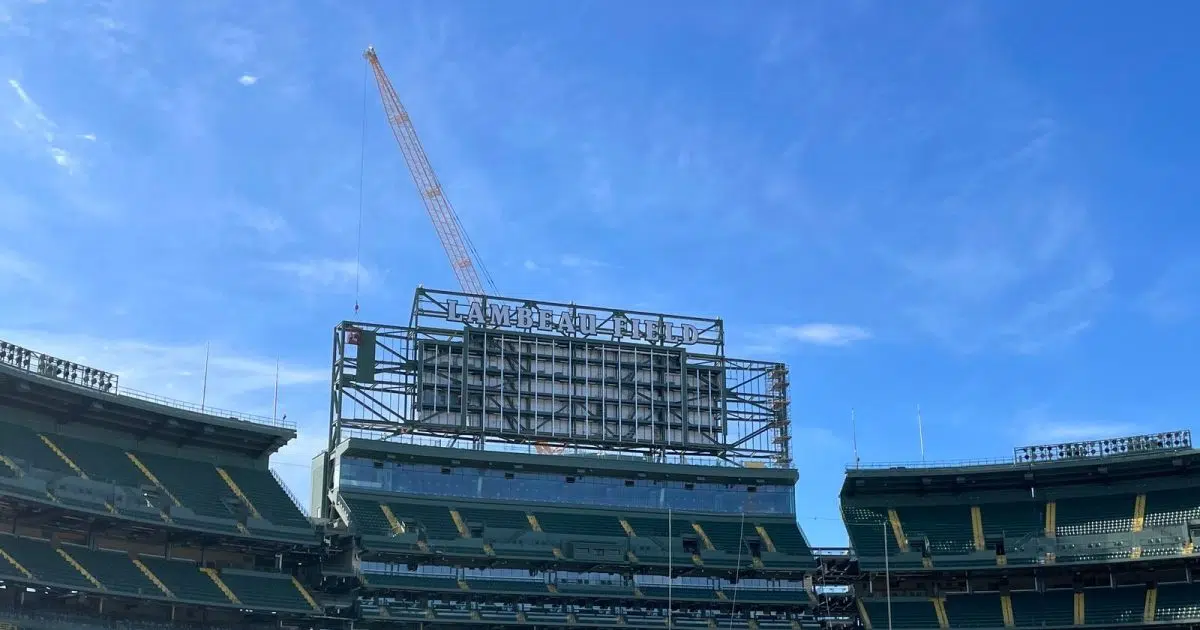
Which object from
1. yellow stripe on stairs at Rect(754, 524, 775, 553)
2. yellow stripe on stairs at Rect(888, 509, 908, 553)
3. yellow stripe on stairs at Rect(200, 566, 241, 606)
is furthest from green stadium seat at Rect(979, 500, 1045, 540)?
yellow stripe on stairs at Rect(200, 566, 241, 606)

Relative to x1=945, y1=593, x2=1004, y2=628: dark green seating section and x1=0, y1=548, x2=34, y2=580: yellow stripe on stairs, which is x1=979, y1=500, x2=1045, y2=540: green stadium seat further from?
x1=0, y1=548, x2=34, y2=580: yellow stripe on stairs

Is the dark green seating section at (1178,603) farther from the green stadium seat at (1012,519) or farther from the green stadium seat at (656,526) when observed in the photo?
the green stadium seat at (656,526)

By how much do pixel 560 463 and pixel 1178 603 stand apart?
4740 cm

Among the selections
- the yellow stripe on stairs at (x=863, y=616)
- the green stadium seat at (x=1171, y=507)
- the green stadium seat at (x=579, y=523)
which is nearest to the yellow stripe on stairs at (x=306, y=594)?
the green stadium seat at (x=579, y=523)

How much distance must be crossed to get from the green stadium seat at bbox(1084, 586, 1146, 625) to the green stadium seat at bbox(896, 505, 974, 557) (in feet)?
31.1

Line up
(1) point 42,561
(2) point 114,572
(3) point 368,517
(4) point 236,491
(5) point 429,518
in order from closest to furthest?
(1) point 42,561, (2) point 114,572, (4) point 236,491, (3) point 368,517, (5) point 429,518

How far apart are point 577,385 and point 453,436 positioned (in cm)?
1077

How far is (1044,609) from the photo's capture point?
9781 centimetres

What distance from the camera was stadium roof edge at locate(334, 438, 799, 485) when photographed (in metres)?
98.0

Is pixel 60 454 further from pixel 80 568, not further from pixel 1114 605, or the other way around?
pixel 1114 605

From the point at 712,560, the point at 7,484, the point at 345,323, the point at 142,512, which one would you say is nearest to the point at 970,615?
the point at 712,560

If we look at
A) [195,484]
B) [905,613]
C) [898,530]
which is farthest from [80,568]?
[898,530]

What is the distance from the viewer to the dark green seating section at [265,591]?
88.4m

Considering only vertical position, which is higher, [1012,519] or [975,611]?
[1012,519]
